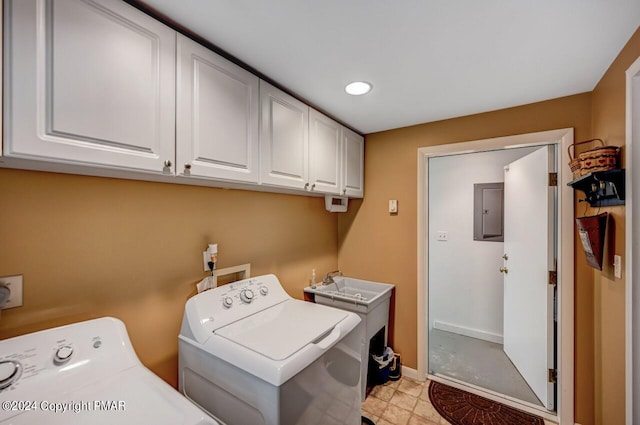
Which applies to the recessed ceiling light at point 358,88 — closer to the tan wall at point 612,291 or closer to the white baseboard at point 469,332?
the tan wall at point 612,291

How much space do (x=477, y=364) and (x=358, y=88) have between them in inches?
105

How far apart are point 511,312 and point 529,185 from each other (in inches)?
45.8

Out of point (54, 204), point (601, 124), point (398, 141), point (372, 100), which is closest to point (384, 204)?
point (398, 141)

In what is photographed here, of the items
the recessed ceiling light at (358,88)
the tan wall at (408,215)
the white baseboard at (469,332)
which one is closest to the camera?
the recessed ceiling light at (358,88)

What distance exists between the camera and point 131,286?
4.33ft

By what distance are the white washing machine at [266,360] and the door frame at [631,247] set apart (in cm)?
121

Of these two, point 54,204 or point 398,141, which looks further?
point 398,141

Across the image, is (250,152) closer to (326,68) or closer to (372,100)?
(326,68)

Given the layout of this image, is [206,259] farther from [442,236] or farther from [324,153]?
[442,236]

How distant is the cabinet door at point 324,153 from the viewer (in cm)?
196

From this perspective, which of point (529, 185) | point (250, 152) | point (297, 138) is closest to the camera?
point (250, 152)

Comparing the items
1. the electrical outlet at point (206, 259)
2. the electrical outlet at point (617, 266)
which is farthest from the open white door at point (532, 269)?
the electrical outlet at point (206, 259)

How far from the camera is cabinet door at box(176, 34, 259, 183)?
3.92ft

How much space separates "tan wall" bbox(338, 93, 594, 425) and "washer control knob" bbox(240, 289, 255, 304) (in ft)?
4.47
